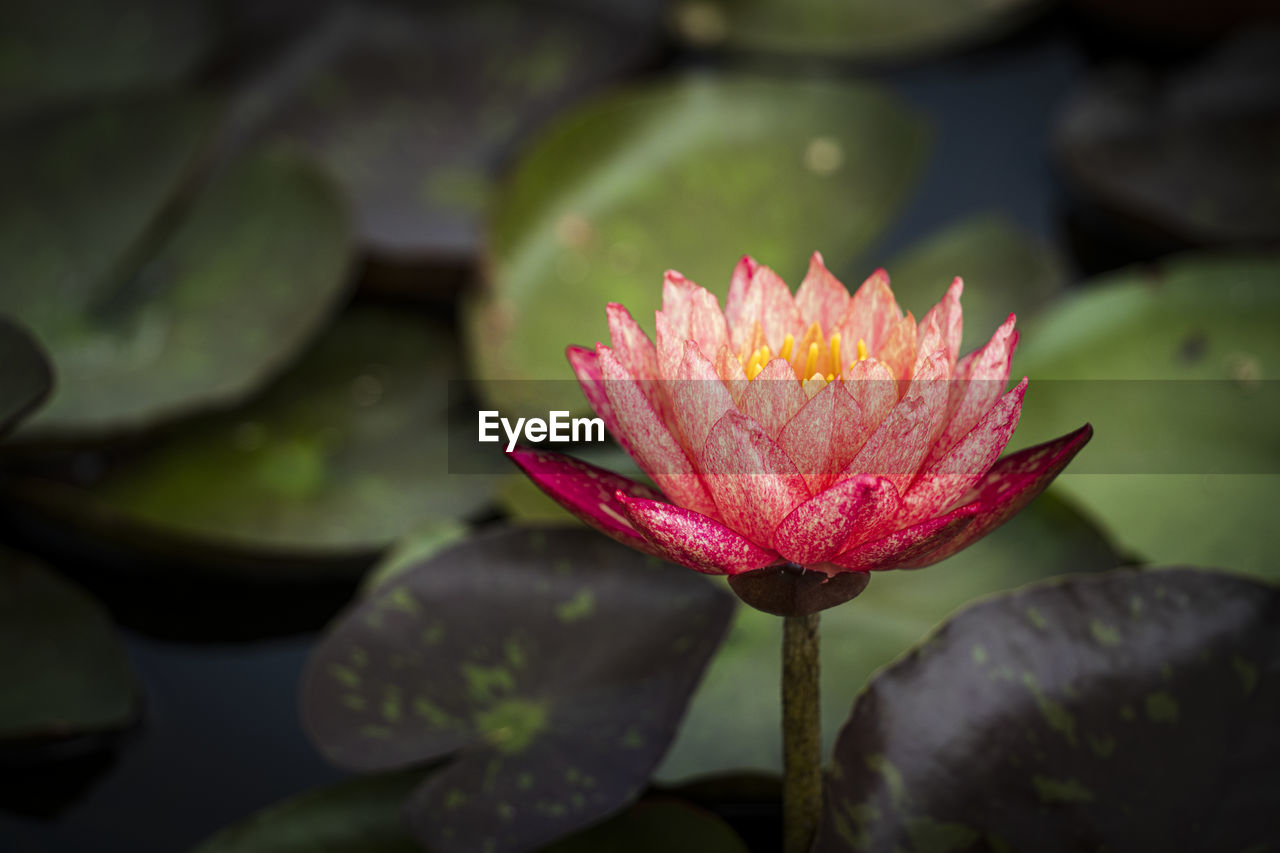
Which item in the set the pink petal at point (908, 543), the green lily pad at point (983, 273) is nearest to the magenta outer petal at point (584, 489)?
the pink petal at point (908, 543)

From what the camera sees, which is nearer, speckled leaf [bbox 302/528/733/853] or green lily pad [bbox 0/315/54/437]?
speckled leaf [bbox 302/528/733/853]

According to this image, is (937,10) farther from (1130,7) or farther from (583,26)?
(583,26)

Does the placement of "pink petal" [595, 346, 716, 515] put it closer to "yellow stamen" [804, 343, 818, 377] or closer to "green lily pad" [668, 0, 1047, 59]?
"yellow stamen" [804, 343, 818, 377]

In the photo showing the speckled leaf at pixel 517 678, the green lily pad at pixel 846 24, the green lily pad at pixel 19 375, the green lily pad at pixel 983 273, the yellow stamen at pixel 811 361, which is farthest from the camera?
the green lily pad at pixel 846 24

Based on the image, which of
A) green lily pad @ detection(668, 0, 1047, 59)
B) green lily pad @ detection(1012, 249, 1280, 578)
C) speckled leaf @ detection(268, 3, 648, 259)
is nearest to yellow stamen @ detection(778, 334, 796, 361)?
green lily pad @ detection(1012, 249, 1280, 578)

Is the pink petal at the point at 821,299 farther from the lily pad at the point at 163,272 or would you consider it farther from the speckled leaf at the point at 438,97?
the speckled leaf at the point at 438,97

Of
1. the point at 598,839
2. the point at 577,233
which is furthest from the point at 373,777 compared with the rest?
the point at 577,233

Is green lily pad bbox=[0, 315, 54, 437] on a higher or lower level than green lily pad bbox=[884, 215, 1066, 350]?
lower
